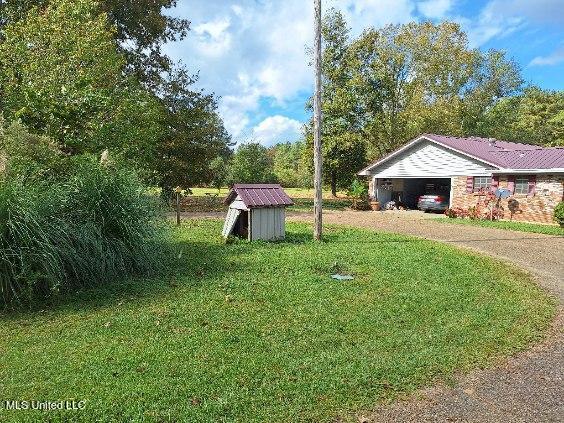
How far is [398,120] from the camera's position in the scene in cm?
3072

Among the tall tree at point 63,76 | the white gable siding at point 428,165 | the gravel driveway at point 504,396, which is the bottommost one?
the gravel driveway at point 504,396

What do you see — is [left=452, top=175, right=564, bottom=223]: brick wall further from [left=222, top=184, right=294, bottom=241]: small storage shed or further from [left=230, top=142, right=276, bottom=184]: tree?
[left=230, top=142, right=276, bottom=184]: tree

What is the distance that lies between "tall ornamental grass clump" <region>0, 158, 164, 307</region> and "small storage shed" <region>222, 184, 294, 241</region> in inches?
129

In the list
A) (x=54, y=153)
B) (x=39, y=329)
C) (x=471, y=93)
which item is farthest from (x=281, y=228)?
(x=471, y=93)

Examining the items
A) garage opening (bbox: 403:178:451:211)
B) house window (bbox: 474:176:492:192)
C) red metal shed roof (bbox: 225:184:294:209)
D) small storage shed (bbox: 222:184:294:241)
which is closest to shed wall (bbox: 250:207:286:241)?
small storage shed (bbox: 222:184:294:241)

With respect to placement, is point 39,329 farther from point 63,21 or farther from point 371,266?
point 63,21

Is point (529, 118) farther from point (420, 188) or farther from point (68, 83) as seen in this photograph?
point (68, 83)

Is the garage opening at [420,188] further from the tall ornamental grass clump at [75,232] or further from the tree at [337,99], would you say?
the tall ornamental grass clump at [75,232]

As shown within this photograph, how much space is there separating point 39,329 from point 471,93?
1558 inches

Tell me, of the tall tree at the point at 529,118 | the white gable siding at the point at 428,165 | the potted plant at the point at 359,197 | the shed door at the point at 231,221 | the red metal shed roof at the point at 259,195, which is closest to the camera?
the red metal shed roof at the point at 259,195

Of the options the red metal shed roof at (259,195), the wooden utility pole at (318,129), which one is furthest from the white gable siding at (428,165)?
the red metal shed roof at (259,195)

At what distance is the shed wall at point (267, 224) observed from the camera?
10.6m

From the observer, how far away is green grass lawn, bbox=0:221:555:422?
11.0 feet

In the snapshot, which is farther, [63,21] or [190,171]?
[190,171]
